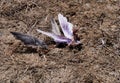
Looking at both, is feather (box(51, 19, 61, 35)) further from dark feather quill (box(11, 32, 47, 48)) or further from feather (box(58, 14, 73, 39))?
dark feather quill (box(11, 32, 47, 48))

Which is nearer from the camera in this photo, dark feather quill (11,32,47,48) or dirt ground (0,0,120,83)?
dirt ground (0,0,120,83)

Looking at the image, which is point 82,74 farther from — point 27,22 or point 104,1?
point 104,1

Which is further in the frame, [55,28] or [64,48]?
[55,28]

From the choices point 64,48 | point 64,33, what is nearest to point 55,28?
point 64,33

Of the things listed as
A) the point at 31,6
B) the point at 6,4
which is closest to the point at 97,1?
the point at 31,6

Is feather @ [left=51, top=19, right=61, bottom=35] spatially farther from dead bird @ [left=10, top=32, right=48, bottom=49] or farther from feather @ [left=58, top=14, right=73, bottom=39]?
dead bird @ [left=10, top=32, right=48, bottom=49]

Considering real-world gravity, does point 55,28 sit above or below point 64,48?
above

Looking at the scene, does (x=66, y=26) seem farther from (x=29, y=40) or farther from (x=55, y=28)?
(x=29, y=40)

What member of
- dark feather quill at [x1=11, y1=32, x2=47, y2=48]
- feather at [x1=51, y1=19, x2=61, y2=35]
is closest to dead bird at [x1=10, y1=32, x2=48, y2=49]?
dark feather quill at [x1=11, y1=32, x2=47, y2=48]
